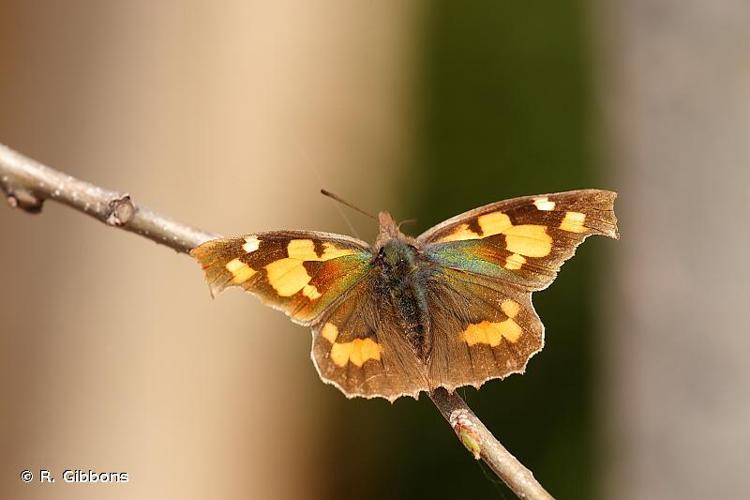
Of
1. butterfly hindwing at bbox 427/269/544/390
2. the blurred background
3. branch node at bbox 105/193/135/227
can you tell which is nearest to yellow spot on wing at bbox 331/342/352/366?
butterfly hindwing at bbox 427/269/544/390

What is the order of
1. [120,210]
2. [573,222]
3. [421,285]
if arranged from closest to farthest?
1. [120,210]
2. [573,222]
3. [421,285]

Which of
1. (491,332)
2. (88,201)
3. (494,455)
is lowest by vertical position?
(494,455)

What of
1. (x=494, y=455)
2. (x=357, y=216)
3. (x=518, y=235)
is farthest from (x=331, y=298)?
(x=357, y=216)

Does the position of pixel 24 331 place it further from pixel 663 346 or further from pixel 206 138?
pixel 663 346

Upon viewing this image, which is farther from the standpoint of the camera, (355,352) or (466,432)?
(355,352)

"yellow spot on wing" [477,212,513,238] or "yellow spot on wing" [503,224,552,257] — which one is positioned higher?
"yellow spot on wing" [477,212,513,238]

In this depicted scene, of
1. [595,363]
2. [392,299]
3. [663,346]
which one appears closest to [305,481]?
[595,363]

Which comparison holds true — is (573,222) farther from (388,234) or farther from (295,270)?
(295,270)

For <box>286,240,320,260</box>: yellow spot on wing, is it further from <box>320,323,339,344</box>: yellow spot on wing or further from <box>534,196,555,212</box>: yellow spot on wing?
<box>534,196,555,212</box>: yellow spot on wing
